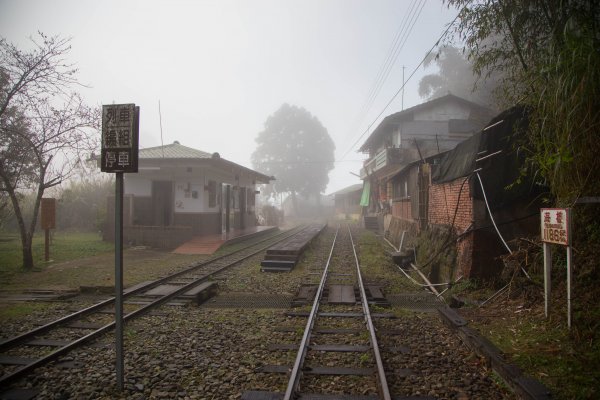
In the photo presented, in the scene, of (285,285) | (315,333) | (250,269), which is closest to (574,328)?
(315,333)

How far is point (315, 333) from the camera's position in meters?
5.39

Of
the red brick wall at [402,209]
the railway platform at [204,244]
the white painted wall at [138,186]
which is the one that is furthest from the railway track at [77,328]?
the red brick wall at [402,209]

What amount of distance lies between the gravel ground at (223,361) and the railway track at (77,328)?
0.50 feet

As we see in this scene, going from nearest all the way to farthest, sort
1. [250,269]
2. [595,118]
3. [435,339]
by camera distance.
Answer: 1. [595,118]
2. [435,339]
3. [250,269]

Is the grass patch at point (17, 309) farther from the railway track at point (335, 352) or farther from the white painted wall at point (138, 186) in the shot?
the white painted wall at point (138, 186)

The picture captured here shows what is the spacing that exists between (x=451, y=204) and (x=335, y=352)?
18.4ft

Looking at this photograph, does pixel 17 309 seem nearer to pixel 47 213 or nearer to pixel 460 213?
pixel 47 213

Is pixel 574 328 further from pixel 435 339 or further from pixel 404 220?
pixel 404 220

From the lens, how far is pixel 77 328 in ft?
18.6

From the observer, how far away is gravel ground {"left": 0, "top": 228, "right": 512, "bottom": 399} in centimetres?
375

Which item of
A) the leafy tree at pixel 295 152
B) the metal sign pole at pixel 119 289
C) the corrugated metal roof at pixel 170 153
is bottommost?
the metal sign pole at pixel 119 289

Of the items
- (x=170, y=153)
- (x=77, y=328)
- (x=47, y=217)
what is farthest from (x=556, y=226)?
(x=170, y=153)

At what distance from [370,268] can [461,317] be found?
17.2 feet

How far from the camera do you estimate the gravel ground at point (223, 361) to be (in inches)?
147
